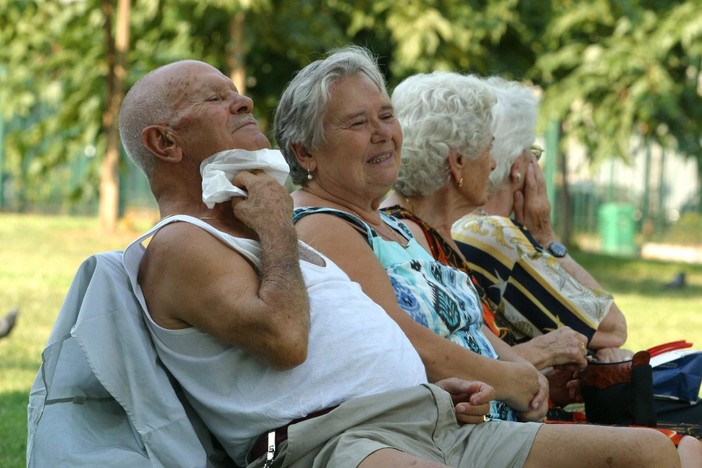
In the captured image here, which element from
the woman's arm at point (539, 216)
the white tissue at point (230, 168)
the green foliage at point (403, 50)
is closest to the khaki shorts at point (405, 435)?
the white tissue at point (230, 168)

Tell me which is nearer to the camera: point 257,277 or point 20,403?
point 257,277

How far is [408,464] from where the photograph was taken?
261 cm

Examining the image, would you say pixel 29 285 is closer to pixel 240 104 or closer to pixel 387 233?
pixel 387 233

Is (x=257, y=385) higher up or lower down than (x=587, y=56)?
higher up

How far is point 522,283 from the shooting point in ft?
14.1

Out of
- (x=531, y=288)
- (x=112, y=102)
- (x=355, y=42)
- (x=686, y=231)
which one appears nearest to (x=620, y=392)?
(x=531, y=288)

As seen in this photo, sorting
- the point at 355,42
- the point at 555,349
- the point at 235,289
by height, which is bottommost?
the point at 355,42

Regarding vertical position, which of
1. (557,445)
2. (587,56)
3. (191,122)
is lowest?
(587,56)

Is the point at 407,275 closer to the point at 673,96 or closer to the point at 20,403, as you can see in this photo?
the point at 20,403

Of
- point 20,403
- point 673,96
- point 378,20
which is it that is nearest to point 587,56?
point 673,96

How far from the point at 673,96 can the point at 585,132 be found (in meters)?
1.67

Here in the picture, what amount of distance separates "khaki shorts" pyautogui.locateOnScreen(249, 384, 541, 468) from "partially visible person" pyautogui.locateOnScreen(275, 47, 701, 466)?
286mm

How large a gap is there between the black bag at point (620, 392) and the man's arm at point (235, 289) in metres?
1.47

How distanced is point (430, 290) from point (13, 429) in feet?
8.32
